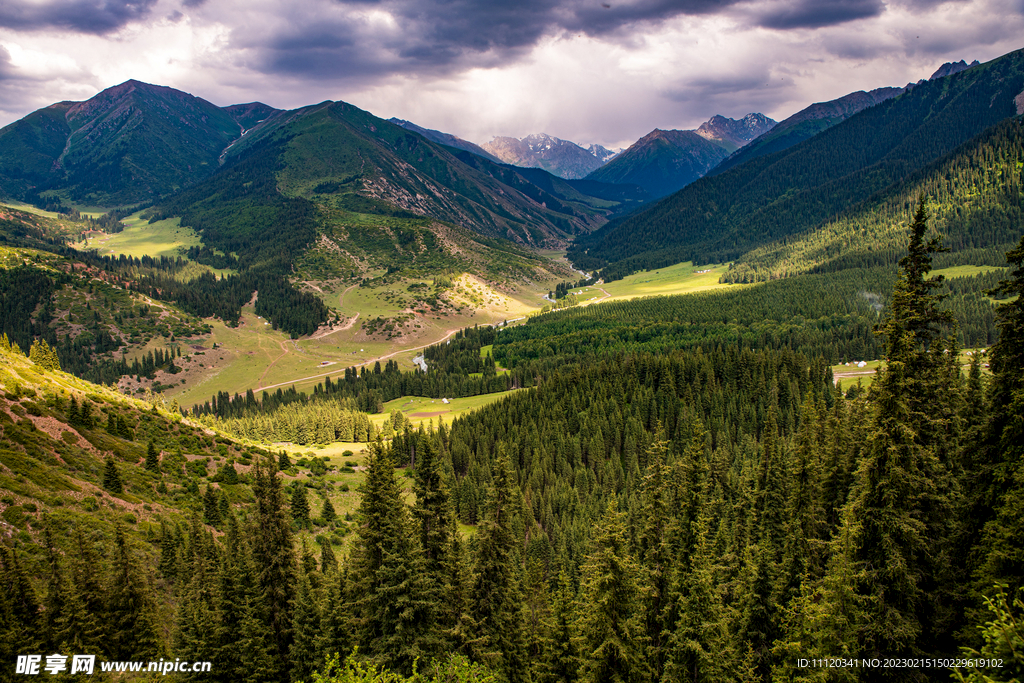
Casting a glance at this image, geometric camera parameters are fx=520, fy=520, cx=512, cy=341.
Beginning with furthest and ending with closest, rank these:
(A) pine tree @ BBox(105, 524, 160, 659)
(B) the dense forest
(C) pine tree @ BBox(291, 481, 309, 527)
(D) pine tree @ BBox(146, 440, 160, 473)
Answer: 1. (C) pine tree @ BBox(291, 481, 309, 527)
2. (D) pine tree @ BBox(146, 440, 160, 473)
3. (A) pine tree @ BBox(105, 524, 160, 659)
4. (B) the dense forest

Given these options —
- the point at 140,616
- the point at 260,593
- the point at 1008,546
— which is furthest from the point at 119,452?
the point at 1008,546

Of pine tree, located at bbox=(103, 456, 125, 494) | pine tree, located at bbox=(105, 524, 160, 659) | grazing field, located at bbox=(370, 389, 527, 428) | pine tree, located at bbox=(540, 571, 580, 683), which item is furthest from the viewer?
grazing field, located at bbox=(370, 389, 527, 428)

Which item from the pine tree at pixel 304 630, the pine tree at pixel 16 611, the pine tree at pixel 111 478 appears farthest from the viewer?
the pine tree at pixel 111 478

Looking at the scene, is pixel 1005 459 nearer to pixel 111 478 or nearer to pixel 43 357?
pixel 111 478

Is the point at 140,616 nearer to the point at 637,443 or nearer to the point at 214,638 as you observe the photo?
the point at 214,638

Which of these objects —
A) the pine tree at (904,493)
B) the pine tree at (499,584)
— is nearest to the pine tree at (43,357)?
the pine tree at (499,584)

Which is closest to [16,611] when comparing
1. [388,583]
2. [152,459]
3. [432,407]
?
[388,583]

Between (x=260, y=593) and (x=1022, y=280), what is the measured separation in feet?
161

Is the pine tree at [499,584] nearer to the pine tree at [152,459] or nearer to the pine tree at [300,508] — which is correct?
the pine tree at [300,508]

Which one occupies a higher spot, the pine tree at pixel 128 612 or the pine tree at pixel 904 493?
the pine tree at pixel 904 493

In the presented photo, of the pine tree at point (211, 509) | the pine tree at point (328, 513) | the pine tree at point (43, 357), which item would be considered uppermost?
the pine tree at point (43, 357)

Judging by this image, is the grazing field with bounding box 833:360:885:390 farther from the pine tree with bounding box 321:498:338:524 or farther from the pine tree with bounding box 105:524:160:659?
the pine tree with bounding box 105:524:160:659

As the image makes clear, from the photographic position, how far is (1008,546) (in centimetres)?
2306

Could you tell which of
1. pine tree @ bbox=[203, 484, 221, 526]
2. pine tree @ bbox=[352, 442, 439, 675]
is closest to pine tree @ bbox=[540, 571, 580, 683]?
pine tree @ bbox=[352, 442, 439, 675]
